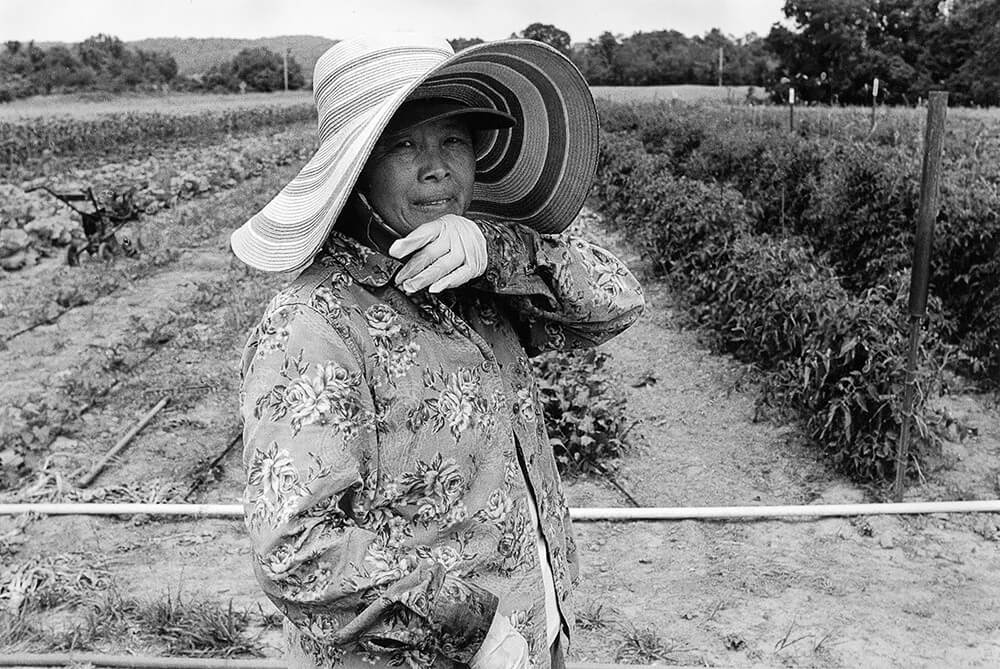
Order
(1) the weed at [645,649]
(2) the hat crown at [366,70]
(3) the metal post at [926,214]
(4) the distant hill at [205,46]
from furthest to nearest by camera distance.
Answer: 1. (4) the distant hill at [205,46]
2. (3) the metal post at [926,214]
3. (1) the weed at [645,649]
4. (2) the hat crown at [366,70]

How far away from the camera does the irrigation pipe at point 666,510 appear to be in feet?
13.8

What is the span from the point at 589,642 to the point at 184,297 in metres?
6.47

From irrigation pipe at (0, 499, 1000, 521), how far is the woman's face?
288cm

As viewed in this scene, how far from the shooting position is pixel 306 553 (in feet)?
3.76

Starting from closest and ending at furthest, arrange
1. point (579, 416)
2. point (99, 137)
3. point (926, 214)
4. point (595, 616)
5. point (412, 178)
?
point (412, 178), point (595, 616), point (926, 214), point (579, 416), point (99, 137)

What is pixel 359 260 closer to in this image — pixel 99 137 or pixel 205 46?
pixel 99 137

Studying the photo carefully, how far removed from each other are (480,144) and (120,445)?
13.5 feet

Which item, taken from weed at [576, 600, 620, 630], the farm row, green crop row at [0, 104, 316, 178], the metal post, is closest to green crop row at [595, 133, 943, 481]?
the farm row

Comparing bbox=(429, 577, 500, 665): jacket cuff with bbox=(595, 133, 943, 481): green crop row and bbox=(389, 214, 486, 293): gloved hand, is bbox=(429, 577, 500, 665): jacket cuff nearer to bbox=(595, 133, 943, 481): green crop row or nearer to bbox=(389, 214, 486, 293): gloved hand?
bbox=(389, 214, 486, 293): gloved hand

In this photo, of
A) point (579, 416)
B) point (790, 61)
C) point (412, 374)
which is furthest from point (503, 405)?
point (790, 61)

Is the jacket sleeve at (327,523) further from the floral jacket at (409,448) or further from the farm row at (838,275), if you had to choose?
the farm row at (838,275)

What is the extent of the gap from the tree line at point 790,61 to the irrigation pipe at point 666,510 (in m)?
23.6

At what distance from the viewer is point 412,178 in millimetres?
1437

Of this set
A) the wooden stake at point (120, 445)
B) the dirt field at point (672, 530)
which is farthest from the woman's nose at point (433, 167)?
the wooden stake at point (120, 445)
